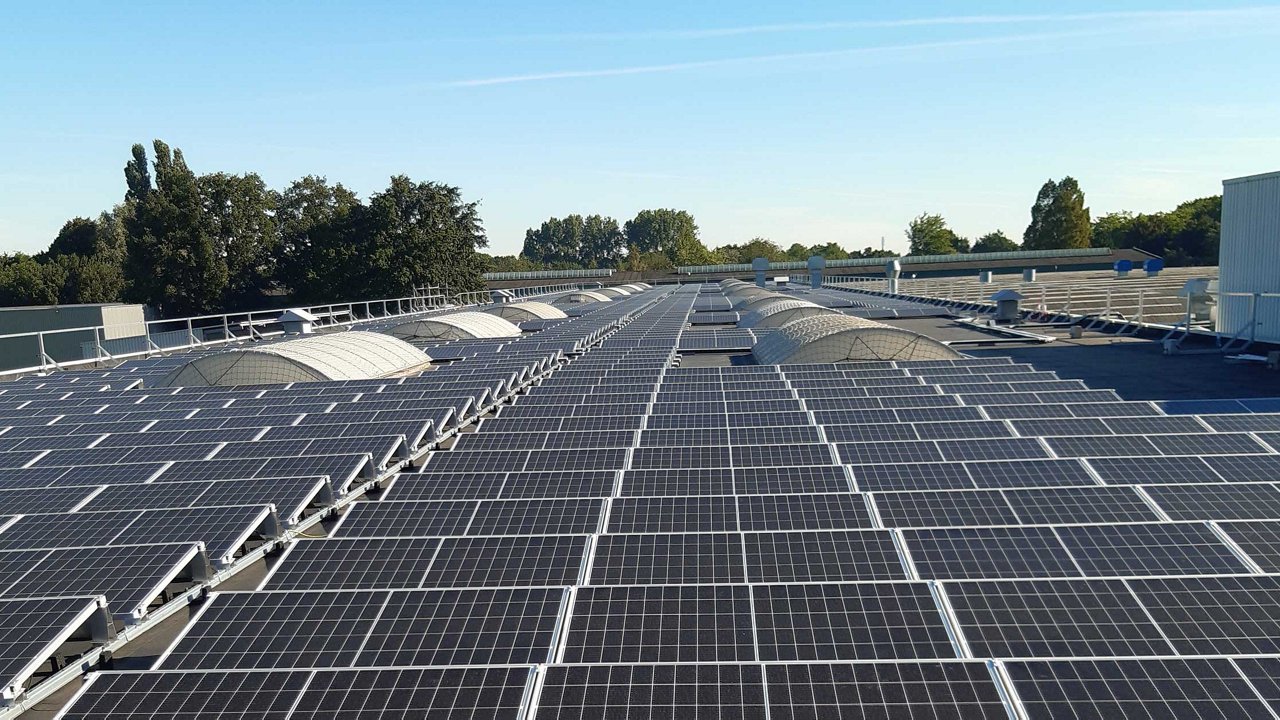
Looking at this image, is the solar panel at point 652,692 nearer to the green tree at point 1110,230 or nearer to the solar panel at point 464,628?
the solar panel at point 464,628

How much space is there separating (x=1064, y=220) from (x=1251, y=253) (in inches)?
5827

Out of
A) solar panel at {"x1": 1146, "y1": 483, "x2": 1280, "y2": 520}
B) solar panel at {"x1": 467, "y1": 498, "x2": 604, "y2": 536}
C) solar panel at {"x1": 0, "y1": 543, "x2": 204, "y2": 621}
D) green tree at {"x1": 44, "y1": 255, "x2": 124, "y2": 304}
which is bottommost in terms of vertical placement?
solar panel at {"x1": 1146, "y1": 483, "x2": 1280, "y2": 520}

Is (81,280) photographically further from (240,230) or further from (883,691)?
(883,691)

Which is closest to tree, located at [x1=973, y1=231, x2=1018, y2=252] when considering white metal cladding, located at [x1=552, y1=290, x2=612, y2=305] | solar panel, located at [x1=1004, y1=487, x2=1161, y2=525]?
white metal cladding, located at [x1=552, y1=290, x2=612, y2=305]

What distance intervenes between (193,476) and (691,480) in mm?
7229

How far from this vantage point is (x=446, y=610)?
7215 millimetres

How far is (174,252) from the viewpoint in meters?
79.5

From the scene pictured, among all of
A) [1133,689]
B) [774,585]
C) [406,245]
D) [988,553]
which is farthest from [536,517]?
[406,245]

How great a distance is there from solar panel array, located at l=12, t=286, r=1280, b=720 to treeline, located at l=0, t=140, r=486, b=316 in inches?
2983

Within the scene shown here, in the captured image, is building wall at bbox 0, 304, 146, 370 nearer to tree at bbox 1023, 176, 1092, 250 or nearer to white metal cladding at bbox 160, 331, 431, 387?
white metal cladding at bbox 160, 331, 431, 387

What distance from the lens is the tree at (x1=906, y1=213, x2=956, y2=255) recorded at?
597 feet

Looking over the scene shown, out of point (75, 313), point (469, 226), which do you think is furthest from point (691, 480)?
point (469, 226)

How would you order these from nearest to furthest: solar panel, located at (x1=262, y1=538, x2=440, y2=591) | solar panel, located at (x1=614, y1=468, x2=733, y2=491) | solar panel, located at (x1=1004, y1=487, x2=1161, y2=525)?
solar panel, located at (x1=262, y1=538, x2=440, y2=591) → solar panel, located at (x1=1004, y1=487, x2=1161, y2=525) → solar panel, located at (x1=614, y1=468, x2=733, y2=491)

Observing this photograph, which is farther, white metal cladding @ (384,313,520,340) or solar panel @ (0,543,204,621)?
white metal cladding @ (384,313,520,340)
